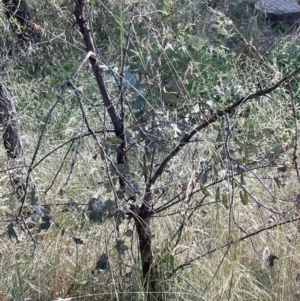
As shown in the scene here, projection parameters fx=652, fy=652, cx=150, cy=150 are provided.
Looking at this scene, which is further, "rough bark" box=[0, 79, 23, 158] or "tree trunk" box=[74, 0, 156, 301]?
"rough bark" box=[0, 79, 23, 158]

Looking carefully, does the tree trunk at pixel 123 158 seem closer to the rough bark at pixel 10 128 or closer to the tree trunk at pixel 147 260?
the tree trunk at pixel 147 260

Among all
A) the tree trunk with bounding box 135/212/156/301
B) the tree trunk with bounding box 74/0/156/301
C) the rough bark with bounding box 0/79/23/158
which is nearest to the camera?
the tree trunk with bounding box 74/0/156/301

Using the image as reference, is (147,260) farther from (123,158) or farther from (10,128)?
(10,128)

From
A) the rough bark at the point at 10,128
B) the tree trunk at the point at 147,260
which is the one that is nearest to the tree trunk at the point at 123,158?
the tree trunk at the point at 147,260

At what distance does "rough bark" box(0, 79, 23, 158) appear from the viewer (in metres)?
3.64

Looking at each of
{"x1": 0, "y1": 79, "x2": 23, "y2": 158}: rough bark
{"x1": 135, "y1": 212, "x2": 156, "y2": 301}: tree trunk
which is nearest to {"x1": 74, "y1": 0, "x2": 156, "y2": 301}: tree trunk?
{"x1": 135, "y1": 212, "x2": 156, "y2": 301}: tree trunk

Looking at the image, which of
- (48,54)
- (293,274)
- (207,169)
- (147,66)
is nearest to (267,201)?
(293,274)

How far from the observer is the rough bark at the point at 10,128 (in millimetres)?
3643

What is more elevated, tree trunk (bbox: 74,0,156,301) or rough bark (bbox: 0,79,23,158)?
rough bark (bbox: 0,79,23,158)

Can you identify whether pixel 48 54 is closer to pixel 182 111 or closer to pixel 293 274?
pixel 182 111

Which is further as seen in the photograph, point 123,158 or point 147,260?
point 147,260

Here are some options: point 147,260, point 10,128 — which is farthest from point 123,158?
point 10,128

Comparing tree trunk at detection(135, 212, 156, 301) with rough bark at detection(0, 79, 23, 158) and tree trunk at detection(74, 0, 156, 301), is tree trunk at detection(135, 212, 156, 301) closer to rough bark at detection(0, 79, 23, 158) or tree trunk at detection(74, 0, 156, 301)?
tree trunk at detection(74, 0, 156, 301)

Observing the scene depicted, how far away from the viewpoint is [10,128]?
3.72 meters
